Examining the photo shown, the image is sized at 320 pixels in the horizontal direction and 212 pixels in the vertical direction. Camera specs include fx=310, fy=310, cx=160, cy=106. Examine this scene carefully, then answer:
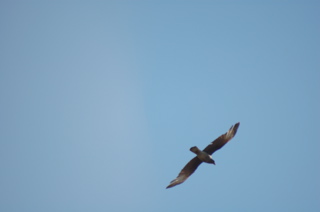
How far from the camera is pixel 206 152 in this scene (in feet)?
48.4

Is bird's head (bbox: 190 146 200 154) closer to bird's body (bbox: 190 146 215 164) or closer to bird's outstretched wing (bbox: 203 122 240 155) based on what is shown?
bird's body (bbox: 190 146 215 164)

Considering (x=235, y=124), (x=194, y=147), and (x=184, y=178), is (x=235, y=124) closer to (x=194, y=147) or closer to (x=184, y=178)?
(x=194, y=147)

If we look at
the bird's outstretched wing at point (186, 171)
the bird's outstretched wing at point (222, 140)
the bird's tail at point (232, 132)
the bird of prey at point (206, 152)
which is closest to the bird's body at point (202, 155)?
the bird of prey at point (206, 152)

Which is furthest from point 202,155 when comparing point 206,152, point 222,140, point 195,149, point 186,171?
point 186,171

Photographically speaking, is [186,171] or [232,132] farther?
[186,171]

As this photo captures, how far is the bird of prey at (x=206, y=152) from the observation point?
1439 centimetres

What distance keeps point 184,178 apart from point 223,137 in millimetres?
2812

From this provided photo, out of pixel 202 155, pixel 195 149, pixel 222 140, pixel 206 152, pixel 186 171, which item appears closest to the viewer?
pixel 195 149

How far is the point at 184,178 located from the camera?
15.2 metres

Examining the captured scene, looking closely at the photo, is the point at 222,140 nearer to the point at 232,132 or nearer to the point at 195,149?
the point at 232,132

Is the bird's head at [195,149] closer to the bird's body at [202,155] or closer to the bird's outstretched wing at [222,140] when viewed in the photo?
the bird's body at [202,155]

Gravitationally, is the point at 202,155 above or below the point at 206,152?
below

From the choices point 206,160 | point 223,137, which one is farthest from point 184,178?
point 223,137

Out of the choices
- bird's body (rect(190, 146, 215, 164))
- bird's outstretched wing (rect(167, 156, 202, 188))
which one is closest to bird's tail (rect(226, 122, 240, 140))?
bird's body (rect(190, 146, 215, 164))
